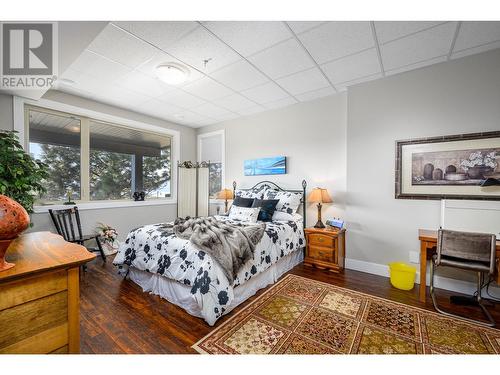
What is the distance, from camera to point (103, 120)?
12.6 ft

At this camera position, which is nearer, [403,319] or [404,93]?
[403,319]

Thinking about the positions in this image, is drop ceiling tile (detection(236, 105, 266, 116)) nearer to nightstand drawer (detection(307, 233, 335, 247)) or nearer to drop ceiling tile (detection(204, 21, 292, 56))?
drop ceiling tile (detection(204, 21, 292, 56))

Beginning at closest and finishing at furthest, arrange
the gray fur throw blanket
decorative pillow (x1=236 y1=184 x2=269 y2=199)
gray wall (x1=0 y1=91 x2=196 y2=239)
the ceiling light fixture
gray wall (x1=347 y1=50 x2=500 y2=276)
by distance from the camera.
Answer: the gray fur throw blanket → gray wall (x1=347 y1=50 x2=500 y2=276) → the ceiling light fixture → gray wall (x1=0 y1=91 x2=196 y2=239) → decorative pillow (x1=236 y1=184 x2=269 y2=199)

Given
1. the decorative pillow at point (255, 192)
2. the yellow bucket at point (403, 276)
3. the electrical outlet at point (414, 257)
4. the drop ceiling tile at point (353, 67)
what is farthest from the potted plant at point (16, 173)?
the electrical outlet at point (414, 257)

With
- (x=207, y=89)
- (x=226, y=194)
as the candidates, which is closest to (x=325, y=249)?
(x=226, y=194)

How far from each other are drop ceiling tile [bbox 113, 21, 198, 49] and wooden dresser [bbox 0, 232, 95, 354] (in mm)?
1939

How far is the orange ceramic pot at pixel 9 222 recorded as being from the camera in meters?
0.91

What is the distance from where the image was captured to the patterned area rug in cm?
162

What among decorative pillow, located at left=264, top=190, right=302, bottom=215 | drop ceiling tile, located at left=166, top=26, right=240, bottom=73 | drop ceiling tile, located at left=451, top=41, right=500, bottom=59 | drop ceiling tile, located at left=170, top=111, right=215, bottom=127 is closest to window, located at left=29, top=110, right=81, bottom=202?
drop ceiling tile, located at left=170, top=111, right=215, bottom=127

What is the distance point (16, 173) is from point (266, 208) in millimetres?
3090
